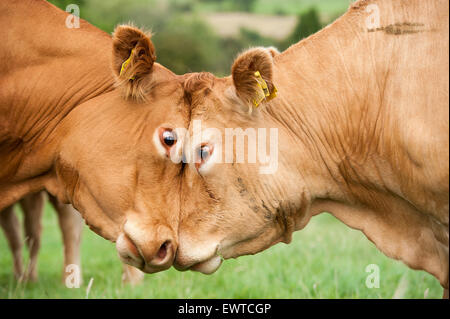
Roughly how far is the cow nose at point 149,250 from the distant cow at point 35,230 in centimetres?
294

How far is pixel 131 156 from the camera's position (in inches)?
170

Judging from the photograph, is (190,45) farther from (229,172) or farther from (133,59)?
(229,172)

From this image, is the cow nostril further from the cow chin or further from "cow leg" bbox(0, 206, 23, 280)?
"cow leg" bbox(0, 206, 23, 280)

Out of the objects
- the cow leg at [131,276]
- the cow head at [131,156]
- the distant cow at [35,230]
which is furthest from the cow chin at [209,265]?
the distant cow at [35,230]

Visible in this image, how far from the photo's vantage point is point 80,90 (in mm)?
4605

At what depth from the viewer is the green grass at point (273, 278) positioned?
6.03 m

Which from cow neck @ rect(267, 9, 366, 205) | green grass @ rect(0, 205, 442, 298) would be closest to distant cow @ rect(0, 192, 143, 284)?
green grass @ rect(0, 205, 442, 298)

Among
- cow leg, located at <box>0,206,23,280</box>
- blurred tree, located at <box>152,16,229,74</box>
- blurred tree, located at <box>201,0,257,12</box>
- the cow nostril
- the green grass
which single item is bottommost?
the cow nostril

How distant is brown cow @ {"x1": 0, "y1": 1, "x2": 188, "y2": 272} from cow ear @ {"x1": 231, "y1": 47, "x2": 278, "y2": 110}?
1.58 feet

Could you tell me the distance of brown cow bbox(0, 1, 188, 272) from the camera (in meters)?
4.25

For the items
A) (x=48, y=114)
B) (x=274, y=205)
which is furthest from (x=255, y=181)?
(x=48, y=114)

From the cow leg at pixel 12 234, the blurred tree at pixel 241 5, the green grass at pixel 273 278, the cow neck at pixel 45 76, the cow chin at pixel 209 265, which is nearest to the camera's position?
the cow chin at pixel 209 265

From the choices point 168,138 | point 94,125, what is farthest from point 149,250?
point 94,125

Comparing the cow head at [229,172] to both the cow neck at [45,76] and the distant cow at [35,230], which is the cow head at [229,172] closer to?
the cow neck at [45,76]
